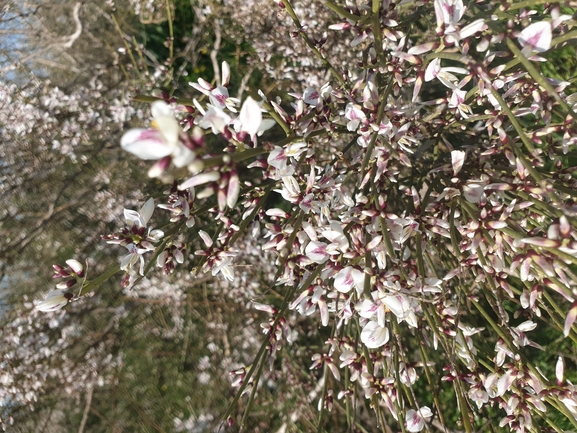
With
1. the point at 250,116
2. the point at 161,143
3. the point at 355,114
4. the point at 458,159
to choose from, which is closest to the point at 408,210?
the point at 458,159

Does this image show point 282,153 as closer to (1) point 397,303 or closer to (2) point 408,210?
(1) point 397,303

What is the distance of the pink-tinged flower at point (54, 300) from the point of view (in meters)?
1.02

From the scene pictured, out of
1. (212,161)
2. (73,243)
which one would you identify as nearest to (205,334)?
(73,243)

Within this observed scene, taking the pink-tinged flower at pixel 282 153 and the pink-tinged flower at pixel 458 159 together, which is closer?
the pink-tinged flower at pixel 282 153

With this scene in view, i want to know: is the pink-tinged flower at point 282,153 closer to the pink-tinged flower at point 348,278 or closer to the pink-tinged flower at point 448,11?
the pink-tinged flower at point 348,278

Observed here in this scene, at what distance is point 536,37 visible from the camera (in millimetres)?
896

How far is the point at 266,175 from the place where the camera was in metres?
1.26

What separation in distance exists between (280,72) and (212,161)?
2677 millimetres

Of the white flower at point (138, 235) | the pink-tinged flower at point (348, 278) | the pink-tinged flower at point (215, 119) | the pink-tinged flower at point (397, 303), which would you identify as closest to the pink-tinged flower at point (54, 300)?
the white flower at point (138, 235)

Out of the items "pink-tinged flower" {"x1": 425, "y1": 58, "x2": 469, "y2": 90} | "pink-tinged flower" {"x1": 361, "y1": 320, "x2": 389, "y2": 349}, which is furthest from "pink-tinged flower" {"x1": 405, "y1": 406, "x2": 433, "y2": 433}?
"pink-tinged flower" {"x1": 425, "y1": 58, "x2": 469, "y2": 90}

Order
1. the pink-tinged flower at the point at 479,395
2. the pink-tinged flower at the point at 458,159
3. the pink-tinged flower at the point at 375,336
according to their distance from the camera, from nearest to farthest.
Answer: the pink-tinged flower at the point at 375,336
the pink-tinged flower at the point at 458,159
the pink-tinged flower at the point at 479,395

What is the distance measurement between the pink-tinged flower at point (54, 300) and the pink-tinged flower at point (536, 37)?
4.33 ft

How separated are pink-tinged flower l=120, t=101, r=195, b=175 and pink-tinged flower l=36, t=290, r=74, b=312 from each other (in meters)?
0.63

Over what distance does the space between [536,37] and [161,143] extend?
873 millimetres
